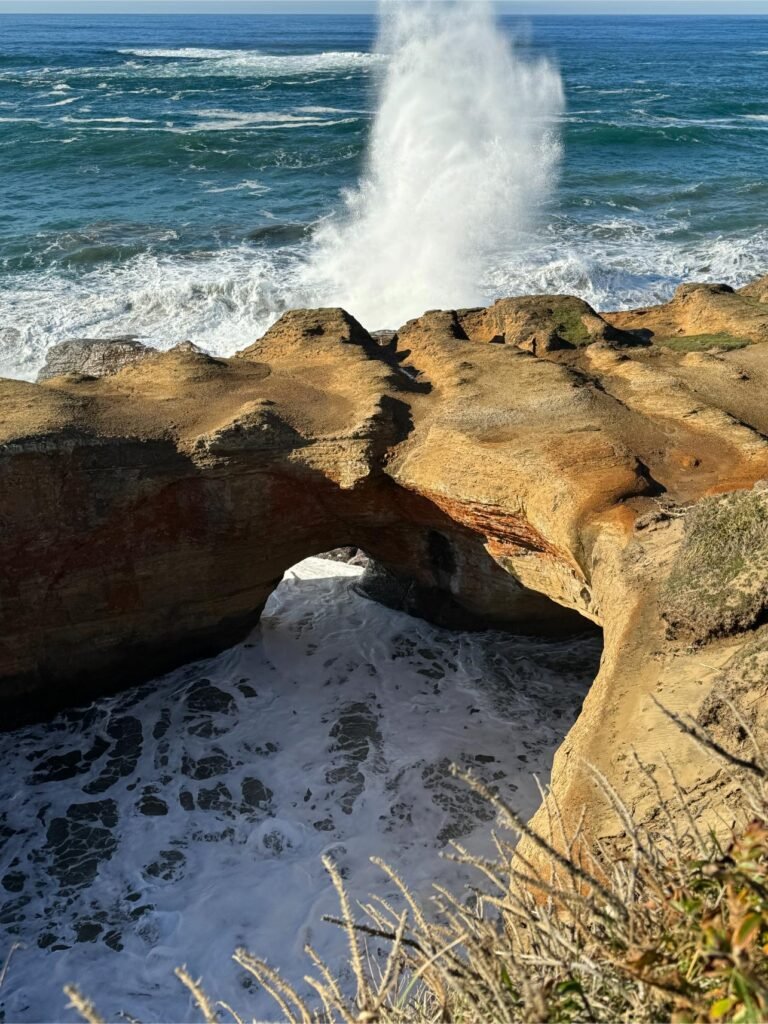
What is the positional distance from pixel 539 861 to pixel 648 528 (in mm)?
3171

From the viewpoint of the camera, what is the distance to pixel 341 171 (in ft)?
108

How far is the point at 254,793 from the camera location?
365 inches

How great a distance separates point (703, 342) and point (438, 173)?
19.3m

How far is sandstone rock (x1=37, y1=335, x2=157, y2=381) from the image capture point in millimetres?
16359

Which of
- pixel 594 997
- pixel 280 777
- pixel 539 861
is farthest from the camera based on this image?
pixel 280 777

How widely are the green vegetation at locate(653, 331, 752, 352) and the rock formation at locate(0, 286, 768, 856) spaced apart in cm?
7

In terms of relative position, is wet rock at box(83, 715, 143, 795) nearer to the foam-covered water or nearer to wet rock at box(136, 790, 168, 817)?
the foam-covered water

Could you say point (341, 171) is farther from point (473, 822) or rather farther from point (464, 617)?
point (473, 822)

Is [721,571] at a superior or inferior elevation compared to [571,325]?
inferior

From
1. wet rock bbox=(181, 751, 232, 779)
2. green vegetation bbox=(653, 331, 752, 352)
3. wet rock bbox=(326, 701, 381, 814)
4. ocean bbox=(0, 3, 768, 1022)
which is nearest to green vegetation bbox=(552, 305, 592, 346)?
green vegetation bbox=(653, 331, 752, 352)

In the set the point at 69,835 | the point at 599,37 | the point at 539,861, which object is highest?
the point at 599,37

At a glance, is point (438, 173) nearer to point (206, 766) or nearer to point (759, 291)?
point (759, 291)

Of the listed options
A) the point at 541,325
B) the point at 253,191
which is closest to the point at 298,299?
the point at 541,325

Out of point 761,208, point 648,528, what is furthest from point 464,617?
point 761,208
